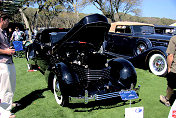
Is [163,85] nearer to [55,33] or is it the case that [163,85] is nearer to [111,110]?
[111,110]

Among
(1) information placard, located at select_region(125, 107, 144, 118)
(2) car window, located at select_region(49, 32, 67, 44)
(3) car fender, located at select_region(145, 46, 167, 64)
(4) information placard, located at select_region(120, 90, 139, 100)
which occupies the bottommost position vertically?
(1) information placard, located at select_region(125, 107, 144, 118)

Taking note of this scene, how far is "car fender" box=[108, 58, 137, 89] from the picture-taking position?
12.0 ft

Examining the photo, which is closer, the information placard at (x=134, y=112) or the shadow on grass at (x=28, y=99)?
the information placard at (x=134, y=112)

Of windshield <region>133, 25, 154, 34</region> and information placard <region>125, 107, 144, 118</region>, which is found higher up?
windshield <region>133, 25, 154, 34</region>

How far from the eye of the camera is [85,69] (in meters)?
3.43

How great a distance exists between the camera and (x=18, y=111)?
3295mm

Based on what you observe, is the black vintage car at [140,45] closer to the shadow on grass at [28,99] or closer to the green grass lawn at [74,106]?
the green grass lawn at [74,106]

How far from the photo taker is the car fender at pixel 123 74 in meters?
3.65

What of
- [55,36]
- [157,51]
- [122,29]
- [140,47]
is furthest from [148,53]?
[55,36]

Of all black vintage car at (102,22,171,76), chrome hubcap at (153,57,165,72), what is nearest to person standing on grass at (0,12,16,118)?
black vintage car at (102,22,171,76)

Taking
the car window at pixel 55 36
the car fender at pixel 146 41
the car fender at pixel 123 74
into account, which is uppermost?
the car window at pixel 55 36

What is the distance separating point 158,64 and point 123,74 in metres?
2.60

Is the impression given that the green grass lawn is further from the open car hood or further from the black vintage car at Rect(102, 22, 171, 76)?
the open car hood

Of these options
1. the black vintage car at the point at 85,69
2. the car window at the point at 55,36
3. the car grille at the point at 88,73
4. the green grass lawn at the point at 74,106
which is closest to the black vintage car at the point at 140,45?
the green grass lawn at the point at 74,106
